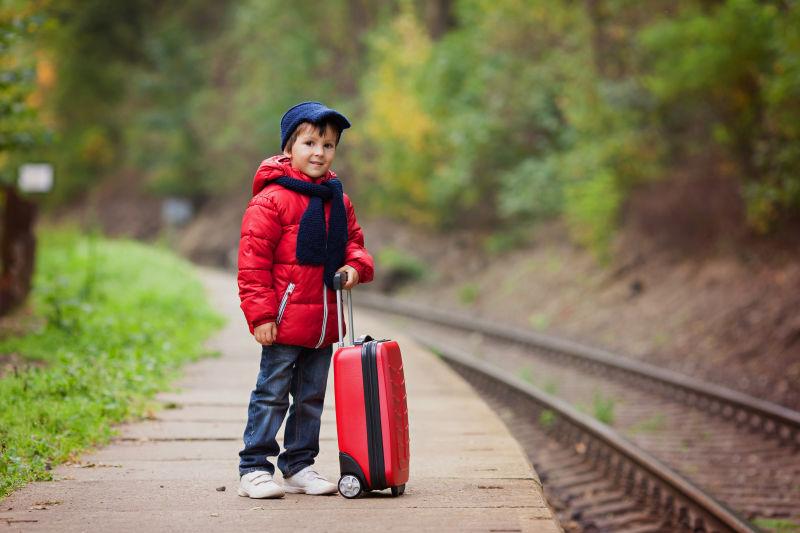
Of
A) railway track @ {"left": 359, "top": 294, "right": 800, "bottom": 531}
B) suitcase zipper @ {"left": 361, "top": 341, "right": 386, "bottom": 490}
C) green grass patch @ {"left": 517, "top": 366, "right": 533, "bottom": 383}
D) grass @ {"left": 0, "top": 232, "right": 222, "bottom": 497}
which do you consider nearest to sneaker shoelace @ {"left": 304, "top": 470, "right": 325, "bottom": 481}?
suitcase zipper @ {"left": 361, "top": 341, "right": 386, "bottom": 490}

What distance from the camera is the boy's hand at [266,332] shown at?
13.0 ft

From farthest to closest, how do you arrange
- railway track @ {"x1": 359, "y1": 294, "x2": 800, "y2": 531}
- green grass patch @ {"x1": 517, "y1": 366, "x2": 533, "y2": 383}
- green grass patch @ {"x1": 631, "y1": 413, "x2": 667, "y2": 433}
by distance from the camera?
green grass patch @ {"x1": 517, "y1": 366, "x2": 533, "y2": 383} < green grass patch @ {"x1": 631, "y1": 413, "x2": 667, "y2": 433} < railway track @ {"x1": 359, "y1": 294, "x2": 800, "y2": 531}

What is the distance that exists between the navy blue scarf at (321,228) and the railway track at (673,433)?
2.80m

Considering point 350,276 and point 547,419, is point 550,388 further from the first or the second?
point 350,276

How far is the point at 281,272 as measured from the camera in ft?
13.3

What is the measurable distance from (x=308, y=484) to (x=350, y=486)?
0.82 feet

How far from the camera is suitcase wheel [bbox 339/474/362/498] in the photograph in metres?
4.06

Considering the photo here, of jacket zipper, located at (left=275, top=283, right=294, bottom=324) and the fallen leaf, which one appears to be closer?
the fallen leaf

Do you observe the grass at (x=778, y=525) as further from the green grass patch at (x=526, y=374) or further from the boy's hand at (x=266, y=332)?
the green grass patch at (x=526, y=374)

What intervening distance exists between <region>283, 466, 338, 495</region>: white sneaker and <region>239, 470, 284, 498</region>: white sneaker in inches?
5.3

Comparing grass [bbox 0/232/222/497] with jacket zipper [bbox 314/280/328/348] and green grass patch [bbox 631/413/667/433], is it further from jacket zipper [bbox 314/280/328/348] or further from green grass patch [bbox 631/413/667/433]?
green grass patch [bbox 631/413/667/433]

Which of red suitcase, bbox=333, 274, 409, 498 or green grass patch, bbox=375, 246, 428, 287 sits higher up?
green grass patch, bbox=375, 246, 428, 287

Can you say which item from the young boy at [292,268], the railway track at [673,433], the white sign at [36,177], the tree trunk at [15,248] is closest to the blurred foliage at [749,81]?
the railway track at [673,433]

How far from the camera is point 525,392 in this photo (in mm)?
→ 9266
